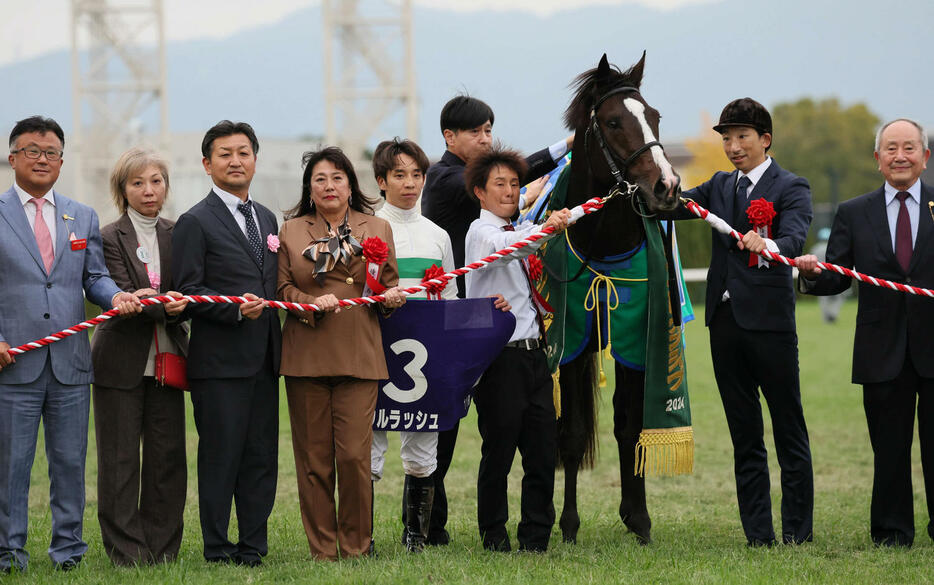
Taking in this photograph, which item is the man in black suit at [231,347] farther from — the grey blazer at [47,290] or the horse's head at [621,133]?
the horse's head at [621,133]

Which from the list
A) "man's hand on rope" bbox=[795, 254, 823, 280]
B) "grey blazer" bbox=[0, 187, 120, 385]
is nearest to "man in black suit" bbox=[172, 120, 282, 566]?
"grey blazer" bbox=[0, 187, 120, 385]

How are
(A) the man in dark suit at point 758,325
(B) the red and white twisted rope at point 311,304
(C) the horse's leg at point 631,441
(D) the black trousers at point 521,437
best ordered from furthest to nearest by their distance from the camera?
Result: (C) the horse's leg at point 631,441
(A) the man in dark suit at point 758,325
(D) the black trousers at point 521,437
(B) the red and white twisted rope at point 311,304

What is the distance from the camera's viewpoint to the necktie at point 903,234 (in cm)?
511

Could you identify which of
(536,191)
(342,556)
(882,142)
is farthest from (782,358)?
(342,556)

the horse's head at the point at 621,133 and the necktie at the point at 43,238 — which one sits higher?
the horse's head at the point at 621,133

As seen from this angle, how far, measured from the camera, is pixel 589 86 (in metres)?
5.11

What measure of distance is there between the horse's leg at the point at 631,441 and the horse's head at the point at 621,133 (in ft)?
3.61

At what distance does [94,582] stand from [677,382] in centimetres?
290

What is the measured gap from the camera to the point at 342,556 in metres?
4.74

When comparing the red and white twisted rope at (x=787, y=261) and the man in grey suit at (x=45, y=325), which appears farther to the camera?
the red and white twisted rope at (x=787, y=261)

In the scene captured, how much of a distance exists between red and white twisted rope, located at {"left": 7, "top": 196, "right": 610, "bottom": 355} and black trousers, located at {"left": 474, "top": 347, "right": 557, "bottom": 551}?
0.46m

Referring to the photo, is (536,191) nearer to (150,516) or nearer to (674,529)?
(674,529)

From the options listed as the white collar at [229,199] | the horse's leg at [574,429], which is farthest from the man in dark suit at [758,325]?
the white collar at [229,199]

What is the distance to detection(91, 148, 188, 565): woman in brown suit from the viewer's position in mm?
4738
